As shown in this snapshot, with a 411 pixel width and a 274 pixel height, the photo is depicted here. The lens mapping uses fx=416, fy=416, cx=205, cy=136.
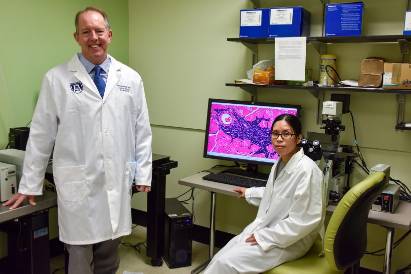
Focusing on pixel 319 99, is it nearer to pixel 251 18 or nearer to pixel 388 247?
pixel 251 18

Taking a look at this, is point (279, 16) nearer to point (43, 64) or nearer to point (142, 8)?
point (142, 8)

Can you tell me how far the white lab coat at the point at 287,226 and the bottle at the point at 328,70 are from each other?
2.30 ft

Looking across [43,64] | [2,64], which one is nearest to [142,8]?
[43,64]

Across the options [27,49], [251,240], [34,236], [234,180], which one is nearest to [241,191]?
[234,180]

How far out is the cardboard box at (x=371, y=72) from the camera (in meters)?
2.41

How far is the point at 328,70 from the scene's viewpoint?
8.65 ft

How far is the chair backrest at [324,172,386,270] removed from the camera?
5.99 ft

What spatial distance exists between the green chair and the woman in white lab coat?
0.07 meters

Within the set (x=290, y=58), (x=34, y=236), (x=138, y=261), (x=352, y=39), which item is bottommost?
(x=138, y=261)

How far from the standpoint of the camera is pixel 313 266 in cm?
200

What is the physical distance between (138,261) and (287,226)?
1472 mm

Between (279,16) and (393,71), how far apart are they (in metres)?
0.76

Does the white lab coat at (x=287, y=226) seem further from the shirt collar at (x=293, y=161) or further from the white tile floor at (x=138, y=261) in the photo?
the white tile floor at (x=138, y=261)

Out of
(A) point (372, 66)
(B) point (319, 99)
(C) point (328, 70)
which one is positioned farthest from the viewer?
(B) point (319, 99)
